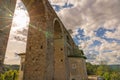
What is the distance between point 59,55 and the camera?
54.4 feet

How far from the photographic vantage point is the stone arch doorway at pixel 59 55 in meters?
15.7

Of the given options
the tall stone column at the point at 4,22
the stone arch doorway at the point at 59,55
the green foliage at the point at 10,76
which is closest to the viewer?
the tall stone column at the point at 4,22

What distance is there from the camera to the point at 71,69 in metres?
18.4

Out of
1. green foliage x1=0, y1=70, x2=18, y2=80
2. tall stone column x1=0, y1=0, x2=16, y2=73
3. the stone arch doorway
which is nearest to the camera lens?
tall stone column x1=0, y1=0, x2=16, y2=73

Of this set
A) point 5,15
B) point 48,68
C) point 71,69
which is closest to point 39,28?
point 48,68

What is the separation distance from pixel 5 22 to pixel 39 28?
555cm

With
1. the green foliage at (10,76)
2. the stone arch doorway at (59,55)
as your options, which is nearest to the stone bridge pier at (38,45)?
the stone arch doorway at (59,55)

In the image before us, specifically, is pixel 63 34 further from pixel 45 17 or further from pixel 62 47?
pixel 45 17

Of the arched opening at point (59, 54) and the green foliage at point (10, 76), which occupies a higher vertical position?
the arched opening at point (59, 54)

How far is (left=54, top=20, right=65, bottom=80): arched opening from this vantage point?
1579 centimetres

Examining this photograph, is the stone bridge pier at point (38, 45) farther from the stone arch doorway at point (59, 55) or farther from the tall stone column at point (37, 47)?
the stone arch doorway at point (59, 55)

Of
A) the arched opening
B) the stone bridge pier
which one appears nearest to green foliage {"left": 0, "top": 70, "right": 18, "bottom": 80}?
the arched opening

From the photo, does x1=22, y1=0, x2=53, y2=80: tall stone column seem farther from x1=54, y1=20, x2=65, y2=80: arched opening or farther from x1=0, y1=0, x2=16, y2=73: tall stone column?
x1=0, y1=0, x2=16, y2=73: tall stone column

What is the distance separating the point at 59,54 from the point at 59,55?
0.14m
